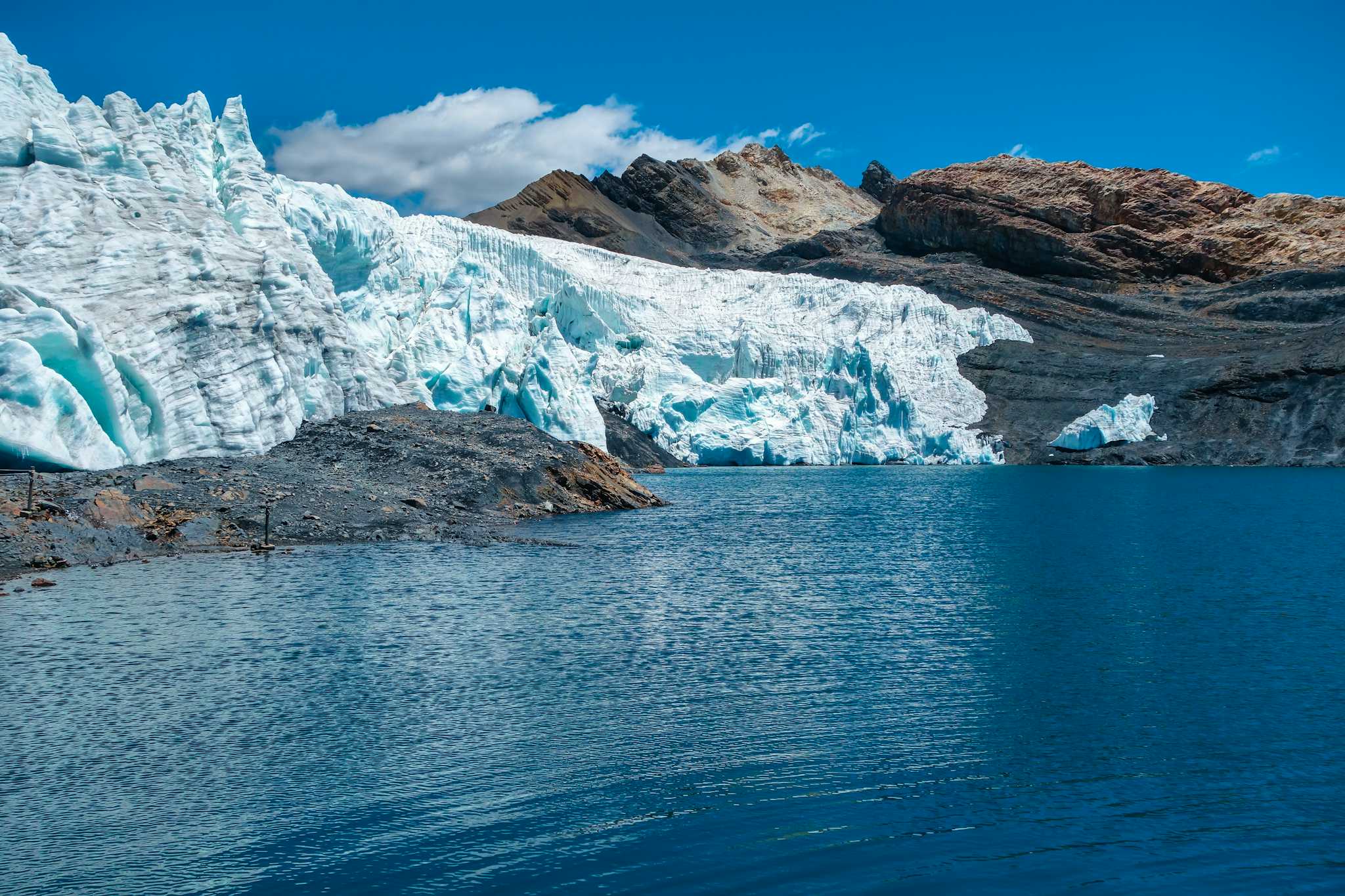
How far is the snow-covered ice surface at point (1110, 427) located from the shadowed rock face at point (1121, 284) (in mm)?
822

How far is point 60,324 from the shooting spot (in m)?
34.6

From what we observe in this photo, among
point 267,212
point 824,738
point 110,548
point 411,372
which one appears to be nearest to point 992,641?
point 824,738

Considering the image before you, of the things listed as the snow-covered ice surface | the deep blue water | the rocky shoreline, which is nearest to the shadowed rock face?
the snow-covered ice surface

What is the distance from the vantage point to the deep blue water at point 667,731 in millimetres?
9586

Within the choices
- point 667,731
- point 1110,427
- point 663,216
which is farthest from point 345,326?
point 663,216

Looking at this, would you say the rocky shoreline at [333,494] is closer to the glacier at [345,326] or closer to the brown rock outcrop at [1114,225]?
the glacier at [345,326]

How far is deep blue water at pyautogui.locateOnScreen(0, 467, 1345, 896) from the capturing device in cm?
959

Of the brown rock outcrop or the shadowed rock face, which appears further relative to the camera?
the brown rock outcrop

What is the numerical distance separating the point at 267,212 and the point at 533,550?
30.3 metres

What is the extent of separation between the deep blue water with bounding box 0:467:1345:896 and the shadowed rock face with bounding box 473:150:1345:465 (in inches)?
2753

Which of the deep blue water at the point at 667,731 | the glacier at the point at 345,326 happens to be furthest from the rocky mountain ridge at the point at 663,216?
the deep blue water at the point at 667,731

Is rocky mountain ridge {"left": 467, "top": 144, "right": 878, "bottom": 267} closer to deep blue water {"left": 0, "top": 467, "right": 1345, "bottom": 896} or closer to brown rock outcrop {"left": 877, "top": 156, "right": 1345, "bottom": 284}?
brown rock outcrop {"left": 877, "top": 156, "right": 1345, "bottom": 284}

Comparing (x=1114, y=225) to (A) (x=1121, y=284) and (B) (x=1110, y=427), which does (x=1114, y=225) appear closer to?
(A) (x=1121, y=284)

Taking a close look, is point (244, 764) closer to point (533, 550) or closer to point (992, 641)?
point (992, 641)
